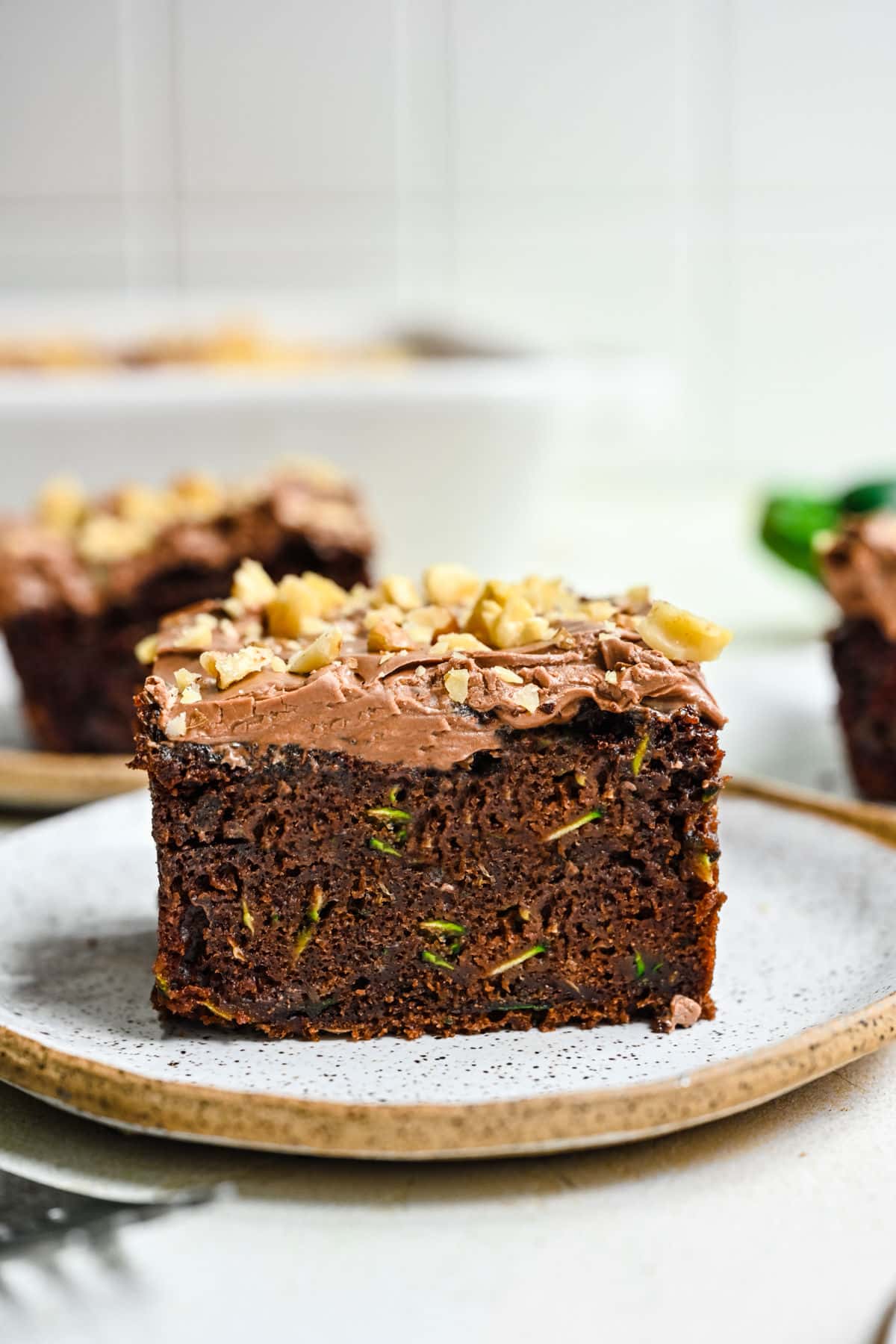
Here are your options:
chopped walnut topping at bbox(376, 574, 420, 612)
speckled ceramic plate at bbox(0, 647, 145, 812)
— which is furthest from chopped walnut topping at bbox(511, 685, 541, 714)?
speckled ceramic plate at bbox(0, 647, 145, 812)

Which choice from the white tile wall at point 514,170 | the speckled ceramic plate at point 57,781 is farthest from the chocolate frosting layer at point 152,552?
the white tile wall at point 514,170

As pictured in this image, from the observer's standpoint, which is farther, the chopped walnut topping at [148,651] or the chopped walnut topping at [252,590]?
the chopped walnut topping at [252,590]

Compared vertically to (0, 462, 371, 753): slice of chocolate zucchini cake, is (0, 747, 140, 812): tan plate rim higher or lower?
lower

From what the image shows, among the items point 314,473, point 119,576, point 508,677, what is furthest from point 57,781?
point 508,677

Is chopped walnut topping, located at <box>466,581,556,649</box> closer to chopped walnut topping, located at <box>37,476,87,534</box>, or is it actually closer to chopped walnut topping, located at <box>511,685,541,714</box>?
chopped walnut topping, located at <box>511,685,541,714</box>

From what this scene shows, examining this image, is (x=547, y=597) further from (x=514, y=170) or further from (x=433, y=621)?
(x=514, y=170)

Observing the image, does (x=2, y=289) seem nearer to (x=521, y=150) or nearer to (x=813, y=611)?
(x=521, y=150)

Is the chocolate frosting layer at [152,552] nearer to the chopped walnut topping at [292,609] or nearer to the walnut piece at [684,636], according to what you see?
the chopped walnut topping at [292,609]
